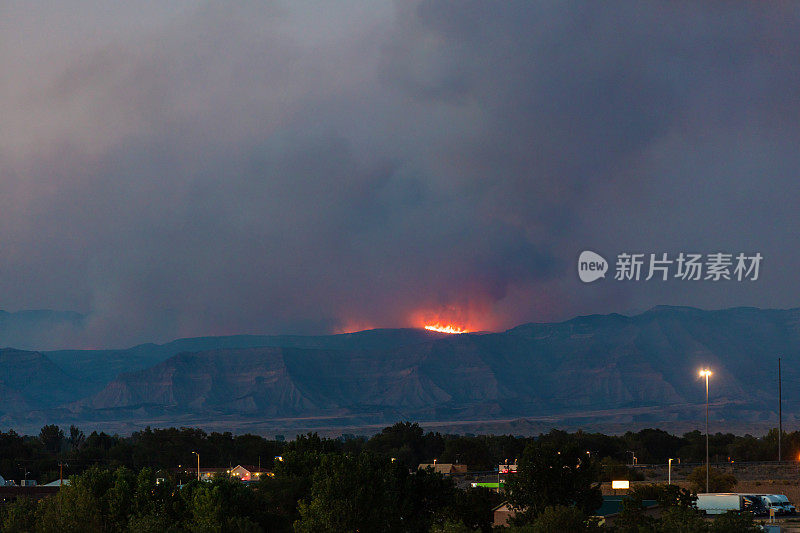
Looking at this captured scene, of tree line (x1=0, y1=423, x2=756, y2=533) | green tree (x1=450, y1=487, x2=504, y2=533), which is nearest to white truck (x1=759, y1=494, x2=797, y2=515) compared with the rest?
tree line (x1=0, y1=423, x2=756, y2=533)

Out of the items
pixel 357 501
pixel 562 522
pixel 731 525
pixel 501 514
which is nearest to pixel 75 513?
pixel 357 501

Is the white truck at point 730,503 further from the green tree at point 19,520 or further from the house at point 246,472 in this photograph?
the house at point 246,472

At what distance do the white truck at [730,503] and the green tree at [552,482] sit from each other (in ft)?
35.1

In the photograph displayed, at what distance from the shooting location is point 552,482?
65125 millimetres

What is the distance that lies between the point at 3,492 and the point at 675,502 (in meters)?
78.3

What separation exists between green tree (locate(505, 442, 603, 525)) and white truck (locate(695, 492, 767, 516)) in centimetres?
1069

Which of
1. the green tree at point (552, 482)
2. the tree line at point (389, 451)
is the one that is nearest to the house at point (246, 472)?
the tree line at point (389, 451)

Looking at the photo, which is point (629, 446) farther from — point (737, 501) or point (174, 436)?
point (737, 501)

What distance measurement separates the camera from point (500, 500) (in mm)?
76438

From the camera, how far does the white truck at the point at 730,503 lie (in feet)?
236

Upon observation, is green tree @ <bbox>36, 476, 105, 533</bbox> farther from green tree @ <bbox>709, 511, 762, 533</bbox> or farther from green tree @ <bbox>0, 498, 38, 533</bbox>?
green tree @ <bbox>709, 511, 762, 533</bbox>

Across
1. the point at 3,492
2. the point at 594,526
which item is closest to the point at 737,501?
the point at 594,526

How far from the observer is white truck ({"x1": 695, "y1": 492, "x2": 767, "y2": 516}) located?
7206 centimetres

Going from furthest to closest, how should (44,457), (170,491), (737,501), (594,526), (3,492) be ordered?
1. (44,457)
2. (3,492)
3. (737,501)
4. (170,491)
5. (594,526)
